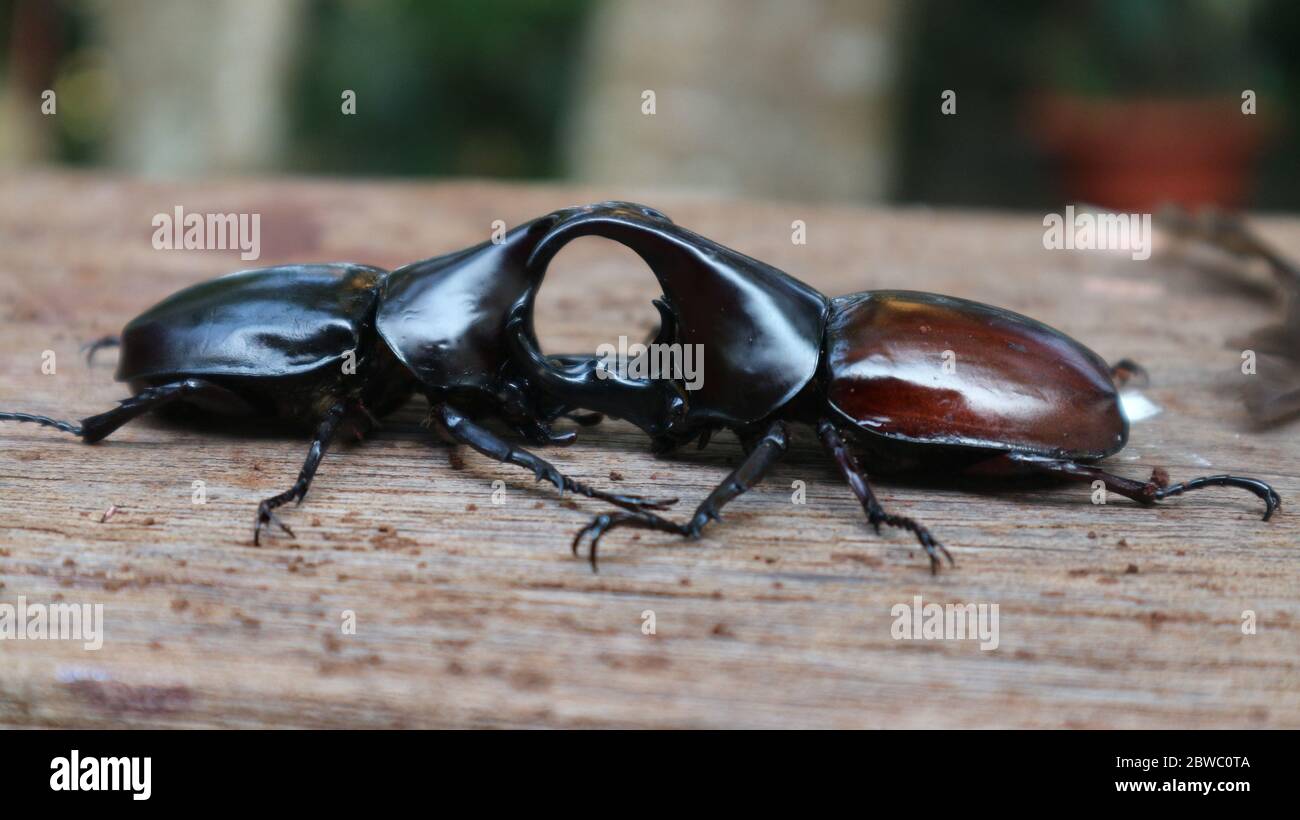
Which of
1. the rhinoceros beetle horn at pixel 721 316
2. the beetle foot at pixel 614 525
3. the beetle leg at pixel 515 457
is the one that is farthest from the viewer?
the rhinoceros beetle horn at pixel 721 316

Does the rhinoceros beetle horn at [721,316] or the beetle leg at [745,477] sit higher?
the rhinoceros beetle horn at [721,316]

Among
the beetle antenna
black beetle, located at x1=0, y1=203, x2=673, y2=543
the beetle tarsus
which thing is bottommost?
the beetle tarsus

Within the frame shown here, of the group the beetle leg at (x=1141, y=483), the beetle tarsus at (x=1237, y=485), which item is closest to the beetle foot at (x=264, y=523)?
the beetle leg at (x=1141, y=483)

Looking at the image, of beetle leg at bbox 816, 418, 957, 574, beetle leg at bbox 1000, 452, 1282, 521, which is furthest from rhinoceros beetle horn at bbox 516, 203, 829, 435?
beetle leg at bbox 1000, 452, 1282, 521

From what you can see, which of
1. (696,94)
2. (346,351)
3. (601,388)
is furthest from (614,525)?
(696,94)

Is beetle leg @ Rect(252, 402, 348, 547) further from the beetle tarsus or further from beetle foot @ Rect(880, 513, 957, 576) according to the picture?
the beetle tarsus

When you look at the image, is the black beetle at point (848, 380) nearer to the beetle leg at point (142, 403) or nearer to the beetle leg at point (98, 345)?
the beetle leg at point (142, 403)
